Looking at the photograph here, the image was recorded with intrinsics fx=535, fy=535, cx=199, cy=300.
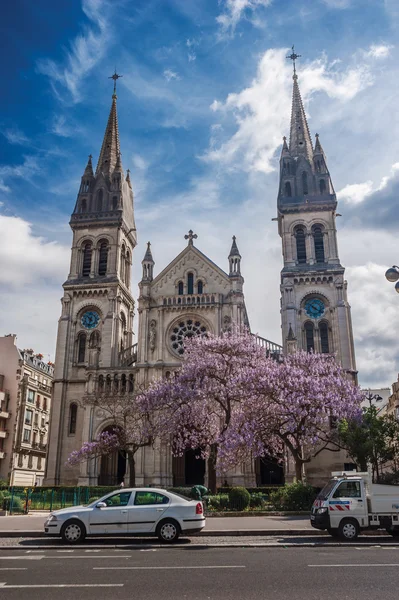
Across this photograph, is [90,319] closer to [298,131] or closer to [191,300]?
[191,300]

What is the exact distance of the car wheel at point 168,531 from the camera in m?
15.0

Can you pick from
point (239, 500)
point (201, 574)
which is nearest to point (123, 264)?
point (239, 500)

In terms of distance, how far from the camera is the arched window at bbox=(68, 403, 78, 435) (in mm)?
46559

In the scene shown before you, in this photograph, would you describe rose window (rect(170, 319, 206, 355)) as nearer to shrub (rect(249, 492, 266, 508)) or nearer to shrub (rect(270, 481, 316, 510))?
shrub (rect(249, 492, 266, 508))

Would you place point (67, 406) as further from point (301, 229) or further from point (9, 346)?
point (301, 229)

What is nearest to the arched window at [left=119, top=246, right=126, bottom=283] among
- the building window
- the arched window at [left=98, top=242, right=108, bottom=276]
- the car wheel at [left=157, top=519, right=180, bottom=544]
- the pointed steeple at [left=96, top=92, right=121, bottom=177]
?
the arched window at [left=98, top=242, right=108, bottom=276]

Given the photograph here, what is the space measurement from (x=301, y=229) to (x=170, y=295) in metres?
14.2

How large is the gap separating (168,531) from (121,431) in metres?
25.0

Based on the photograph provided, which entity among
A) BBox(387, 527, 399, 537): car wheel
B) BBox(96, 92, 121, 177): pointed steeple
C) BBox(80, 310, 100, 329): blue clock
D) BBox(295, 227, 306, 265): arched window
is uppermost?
BBox(96, 92, 121, 177): pointed steeple

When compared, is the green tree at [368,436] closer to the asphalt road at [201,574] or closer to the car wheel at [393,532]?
the car wheel at [393,532]

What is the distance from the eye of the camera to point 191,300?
4731cm

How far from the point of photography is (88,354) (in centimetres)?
4838

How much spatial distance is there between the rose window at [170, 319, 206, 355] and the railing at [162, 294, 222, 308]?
154 cm

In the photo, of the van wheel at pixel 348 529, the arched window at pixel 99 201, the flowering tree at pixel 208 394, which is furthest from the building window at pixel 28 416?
the van wheel at pixel 348 529
